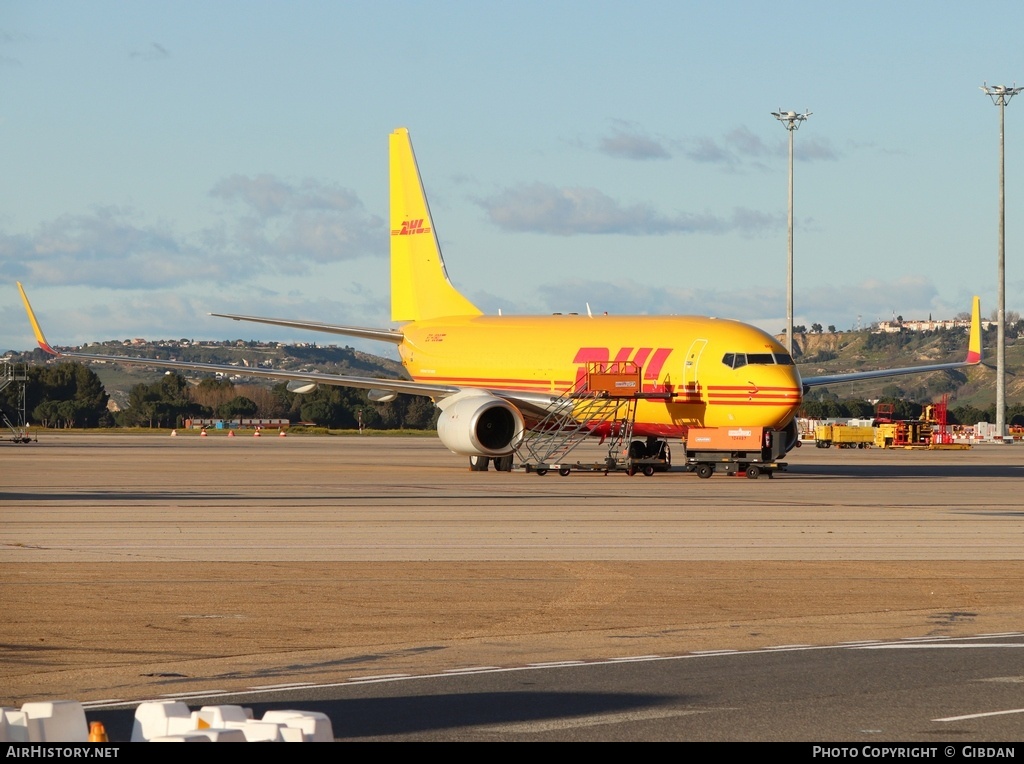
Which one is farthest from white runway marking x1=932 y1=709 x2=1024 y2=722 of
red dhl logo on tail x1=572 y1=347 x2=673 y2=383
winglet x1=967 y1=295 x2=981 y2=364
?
winglet x1=967 y1=295 x2=981 y2=364

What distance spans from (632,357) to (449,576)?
25.8m

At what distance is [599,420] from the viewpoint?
43438mm

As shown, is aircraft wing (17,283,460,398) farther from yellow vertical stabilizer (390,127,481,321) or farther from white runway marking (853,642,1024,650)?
white runway marking (853,642,1024,650)

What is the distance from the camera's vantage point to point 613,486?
37.4m

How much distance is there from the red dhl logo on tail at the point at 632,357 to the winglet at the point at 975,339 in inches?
600

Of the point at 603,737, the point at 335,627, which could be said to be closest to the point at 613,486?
the point at 335,627

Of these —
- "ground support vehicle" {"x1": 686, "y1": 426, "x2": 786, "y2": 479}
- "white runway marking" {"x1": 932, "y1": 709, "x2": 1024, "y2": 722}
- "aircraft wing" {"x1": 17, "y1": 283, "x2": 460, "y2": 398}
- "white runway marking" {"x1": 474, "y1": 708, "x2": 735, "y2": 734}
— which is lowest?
"white runway marking" {"x1": 474, "y1": 708, "x2": 735, "y2": 734}

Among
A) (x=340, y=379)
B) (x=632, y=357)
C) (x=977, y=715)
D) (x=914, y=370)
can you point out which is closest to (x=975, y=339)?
(x=914, y=370)

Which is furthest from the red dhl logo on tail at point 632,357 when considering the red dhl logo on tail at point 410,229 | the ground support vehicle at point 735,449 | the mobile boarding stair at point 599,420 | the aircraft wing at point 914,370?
the red dhl logo on tail at point 410,229

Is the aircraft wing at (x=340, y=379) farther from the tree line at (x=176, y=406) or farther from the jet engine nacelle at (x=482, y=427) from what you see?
the tree line at (x=176, y=406)

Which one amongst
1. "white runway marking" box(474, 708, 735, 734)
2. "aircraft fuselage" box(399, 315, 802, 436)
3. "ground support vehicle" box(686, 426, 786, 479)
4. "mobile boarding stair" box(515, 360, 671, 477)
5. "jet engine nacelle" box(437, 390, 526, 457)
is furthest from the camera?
"jet engine nacelle" box(437, 390, 526, 457)

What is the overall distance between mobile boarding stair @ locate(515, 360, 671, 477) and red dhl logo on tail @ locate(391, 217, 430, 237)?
1333cm

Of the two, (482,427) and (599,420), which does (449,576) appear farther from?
(599,420)

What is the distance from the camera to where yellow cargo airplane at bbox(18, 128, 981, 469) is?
135 ft
